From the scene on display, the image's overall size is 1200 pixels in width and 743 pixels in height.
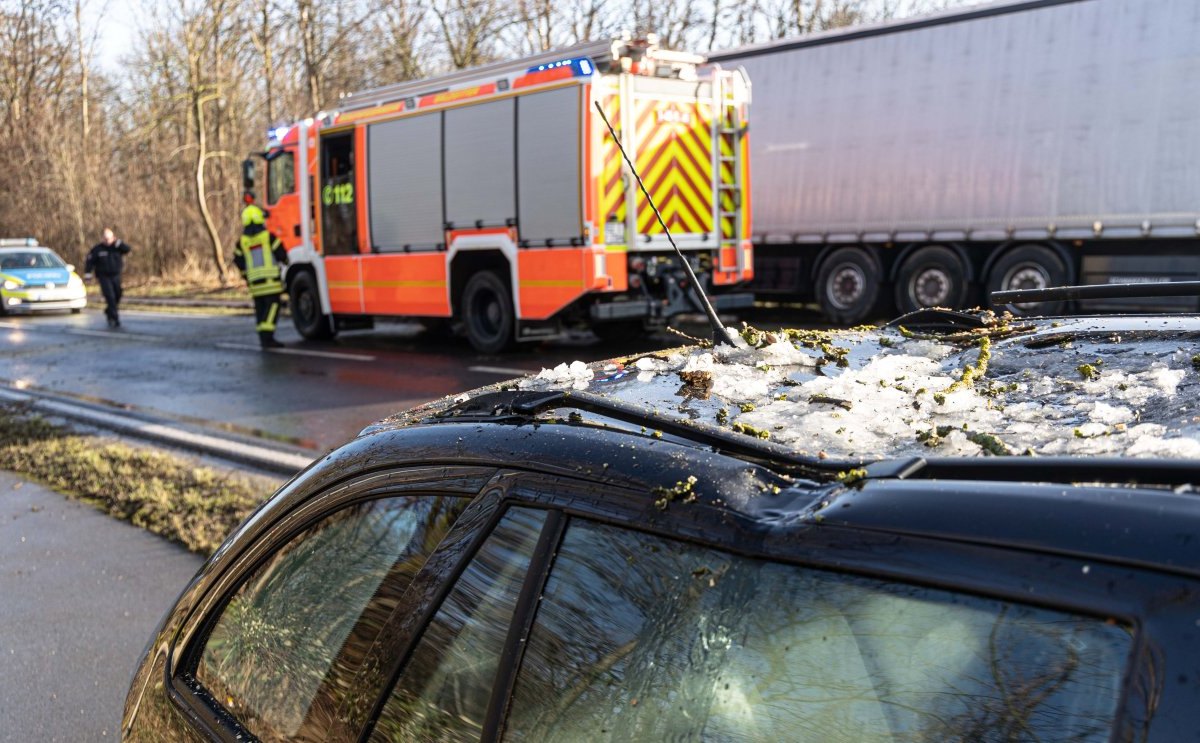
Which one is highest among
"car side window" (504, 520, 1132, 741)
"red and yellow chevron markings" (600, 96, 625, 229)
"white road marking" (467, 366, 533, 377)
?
"red and yellow chevron markings" (600, 96, 625, 229)

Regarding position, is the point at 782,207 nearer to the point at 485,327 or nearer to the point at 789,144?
the point at 789,144

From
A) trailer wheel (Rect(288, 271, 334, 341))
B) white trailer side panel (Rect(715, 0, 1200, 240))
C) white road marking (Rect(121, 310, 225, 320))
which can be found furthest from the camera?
white road marking (Rect(121, 310, 225, 320))

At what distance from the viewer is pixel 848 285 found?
48.4 feet

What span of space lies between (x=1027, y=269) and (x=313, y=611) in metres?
12.6

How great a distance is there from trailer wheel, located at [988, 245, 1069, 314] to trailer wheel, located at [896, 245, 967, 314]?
41cm

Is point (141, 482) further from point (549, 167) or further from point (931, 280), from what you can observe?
point (931, 280)

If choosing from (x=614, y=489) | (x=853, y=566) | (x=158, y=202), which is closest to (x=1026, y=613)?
(x=853, y=566)

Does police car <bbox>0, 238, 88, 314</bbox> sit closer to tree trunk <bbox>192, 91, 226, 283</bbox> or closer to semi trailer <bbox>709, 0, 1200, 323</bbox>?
tree trunk <bbox>192, 91, 226, 283</bbox>

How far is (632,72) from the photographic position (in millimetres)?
11344

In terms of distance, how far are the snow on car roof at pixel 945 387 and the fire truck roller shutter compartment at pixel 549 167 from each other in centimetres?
903

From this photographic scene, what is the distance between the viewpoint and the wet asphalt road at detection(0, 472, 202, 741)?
360 centimetres

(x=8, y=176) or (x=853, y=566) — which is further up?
(x=8, y=176)

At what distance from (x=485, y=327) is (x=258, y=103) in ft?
69.7

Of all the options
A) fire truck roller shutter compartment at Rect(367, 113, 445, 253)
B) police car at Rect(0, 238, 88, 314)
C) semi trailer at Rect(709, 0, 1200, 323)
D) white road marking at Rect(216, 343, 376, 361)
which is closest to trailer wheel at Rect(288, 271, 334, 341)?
white road marking at Rect(216, 343, 376, 361)
